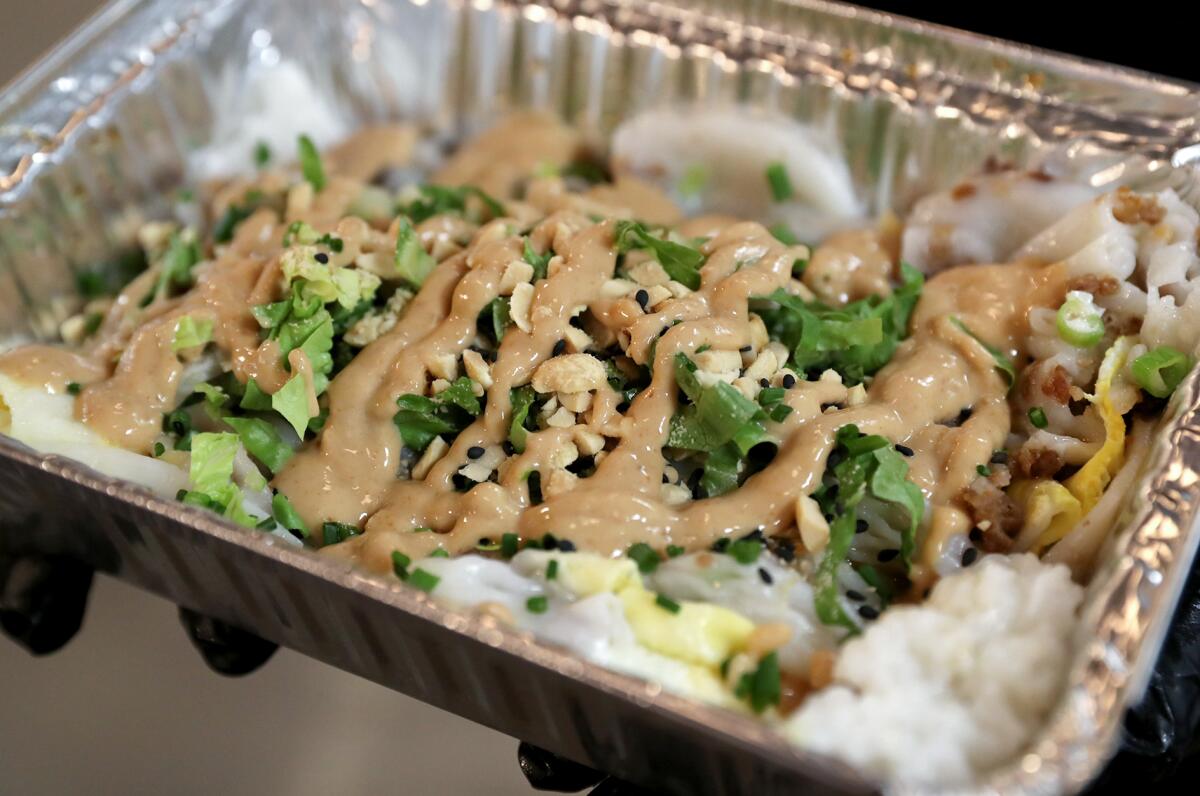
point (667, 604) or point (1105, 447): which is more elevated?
point (1105, 447)

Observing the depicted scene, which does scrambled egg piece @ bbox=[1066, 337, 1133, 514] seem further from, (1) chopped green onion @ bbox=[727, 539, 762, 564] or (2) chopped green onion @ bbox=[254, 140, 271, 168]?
(2) chopped green onion @ bbox=[254, 140, 271, 168]

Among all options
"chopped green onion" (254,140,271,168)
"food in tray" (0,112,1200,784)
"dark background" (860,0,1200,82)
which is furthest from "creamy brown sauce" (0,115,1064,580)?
"dark background" (860,0,1200,82)

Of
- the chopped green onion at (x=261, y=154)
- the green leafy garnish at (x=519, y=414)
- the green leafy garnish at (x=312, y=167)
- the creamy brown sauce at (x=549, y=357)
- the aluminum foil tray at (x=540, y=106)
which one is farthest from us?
the chopped green onion at (x=261, y=154)

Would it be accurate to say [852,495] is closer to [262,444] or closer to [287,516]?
[287,516]

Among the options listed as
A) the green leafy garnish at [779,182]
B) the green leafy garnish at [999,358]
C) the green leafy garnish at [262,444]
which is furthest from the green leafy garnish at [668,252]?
the green leafy garnish at [262,444]

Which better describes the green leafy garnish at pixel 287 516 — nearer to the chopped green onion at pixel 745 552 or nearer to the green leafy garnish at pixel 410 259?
the green leafy garnish at pixel 410 259

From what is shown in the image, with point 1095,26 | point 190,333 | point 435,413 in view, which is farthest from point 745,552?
point 1095,26

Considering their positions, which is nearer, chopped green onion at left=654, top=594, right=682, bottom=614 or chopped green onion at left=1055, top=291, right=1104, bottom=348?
chopped green onion at left=654, top=594, right=682, bottom=614
